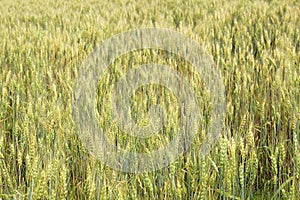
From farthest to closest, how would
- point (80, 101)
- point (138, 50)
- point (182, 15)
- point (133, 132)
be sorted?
point (182, 15) < point (138, 50) < point (80, 101) < point (133, 132)

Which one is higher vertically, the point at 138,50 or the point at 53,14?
the point at 53,14

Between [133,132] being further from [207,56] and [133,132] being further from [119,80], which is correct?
[207,56]

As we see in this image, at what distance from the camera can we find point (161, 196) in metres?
1.04

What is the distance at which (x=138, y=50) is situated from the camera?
2.32 meters

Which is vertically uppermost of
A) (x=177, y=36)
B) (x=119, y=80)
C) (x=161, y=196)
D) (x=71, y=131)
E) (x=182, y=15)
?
(x=182, y=15)

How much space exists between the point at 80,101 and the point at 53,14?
3.18m

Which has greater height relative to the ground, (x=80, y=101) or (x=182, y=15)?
(x=182, y=15)

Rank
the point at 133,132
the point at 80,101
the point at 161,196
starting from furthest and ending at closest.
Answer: the point at 80,101
the point at 133,132
the point at 161,196

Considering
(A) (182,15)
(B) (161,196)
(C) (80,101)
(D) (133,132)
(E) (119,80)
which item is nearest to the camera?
(B) (161,196)

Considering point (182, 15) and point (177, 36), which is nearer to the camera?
point (177, 36)

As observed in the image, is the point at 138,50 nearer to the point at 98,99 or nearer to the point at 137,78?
the point at 137,78

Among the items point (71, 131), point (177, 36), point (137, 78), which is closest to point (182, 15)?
point (177, 36)

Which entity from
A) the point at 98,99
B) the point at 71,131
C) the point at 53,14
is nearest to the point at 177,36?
the point at 98,99

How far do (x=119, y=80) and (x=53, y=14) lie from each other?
9.64ft
